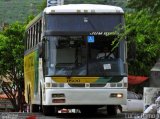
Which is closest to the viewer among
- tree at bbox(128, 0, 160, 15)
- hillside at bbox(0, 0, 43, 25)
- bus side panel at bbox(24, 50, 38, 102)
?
tree at bbox(128, 0, 160, 15)

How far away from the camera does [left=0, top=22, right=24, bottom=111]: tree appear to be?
137ft

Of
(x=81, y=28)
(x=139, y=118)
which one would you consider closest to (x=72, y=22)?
(x=81, y=28)

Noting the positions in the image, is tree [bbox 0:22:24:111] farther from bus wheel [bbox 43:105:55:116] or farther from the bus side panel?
bus wheel [bbox 43:105:55:116]

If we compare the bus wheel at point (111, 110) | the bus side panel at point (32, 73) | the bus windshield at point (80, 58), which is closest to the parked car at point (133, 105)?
the bus side panel at point (32, 73)

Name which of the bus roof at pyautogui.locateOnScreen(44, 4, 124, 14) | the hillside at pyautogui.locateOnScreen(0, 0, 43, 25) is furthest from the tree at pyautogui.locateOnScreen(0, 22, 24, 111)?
the bus roof at pyautogui.locateOnScreen(44, 4, 124, 14)

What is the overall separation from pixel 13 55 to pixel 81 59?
2381cm

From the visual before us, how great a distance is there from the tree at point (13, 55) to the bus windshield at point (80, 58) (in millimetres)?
22677

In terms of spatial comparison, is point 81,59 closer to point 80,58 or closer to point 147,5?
point 80,58

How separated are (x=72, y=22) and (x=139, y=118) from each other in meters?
5.17

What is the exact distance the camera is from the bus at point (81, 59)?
61.2ft

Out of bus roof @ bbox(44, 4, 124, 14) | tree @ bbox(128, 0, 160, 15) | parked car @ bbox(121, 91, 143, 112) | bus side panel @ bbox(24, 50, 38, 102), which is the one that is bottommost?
parked car @ bbox(121, 91, 143, 112)

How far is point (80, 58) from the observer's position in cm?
1867

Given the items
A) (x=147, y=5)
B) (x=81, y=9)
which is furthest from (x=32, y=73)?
(x=147, y=5)

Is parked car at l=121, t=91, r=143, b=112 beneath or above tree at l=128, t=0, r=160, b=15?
beneath
